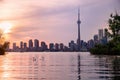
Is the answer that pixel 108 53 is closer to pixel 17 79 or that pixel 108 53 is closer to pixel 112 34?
pixel 112 34

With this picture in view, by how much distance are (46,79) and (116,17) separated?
460 ft

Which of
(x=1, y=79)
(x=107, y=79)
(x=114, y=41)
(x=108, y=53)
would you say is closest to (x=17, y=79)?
(x=1, y=79)

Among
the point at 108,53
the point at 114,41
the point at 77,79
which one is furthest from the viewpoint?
the point at 108,53

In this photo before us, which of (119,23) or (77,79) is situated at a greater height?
(119,23)

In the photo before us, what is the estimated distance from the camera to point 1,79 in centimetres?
4041

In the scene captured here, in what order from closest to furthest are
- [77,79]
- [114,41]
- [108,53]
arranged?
[77,79]
[114,41]
[108,53]

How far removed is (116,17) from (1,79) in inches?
5563

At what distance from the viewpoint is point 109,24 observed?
177 metres

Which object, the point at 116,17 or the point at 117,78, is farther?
the point at 116,17

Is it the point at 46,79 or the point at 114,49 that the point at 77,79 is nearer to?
the point at 46,79

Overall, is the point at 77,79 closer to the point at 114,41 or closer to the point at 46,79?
the point at 46,79

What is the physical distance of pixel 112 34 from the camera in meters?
174

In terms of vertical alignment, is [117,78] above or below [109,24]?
below

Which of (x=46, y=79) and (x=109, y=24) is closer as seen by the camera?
(x=46, y=79)
